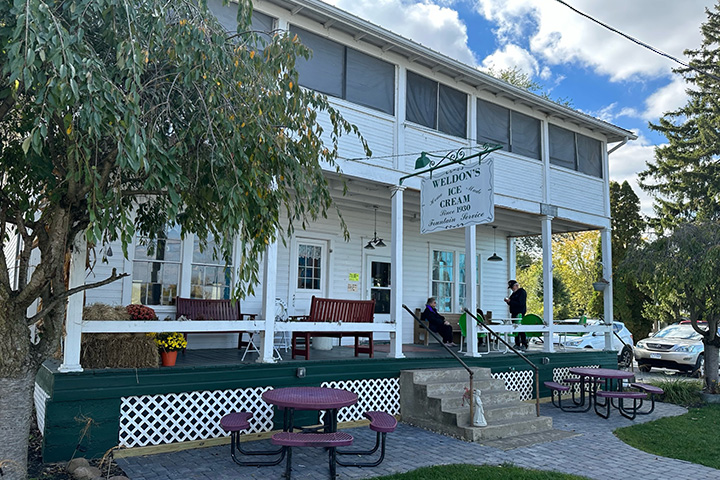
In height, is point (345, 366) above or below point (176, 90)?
below

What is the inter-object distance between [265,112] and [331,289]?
717cm

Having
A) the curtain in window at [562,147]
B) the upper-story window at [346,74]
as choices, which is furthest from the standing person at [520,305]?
the upper-story window at [346,74]

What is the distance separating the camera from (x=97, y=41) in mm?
4102

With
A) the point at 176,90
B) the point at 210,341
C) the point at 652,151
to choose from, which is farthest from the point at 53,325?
the point at 652,151

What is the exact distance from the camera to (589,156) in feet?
40.9

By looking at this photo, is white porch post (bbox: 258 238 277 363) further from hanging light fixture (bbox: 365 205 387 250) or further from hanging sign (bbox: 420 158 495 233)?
hanging light fixture (bbox: 365 205 387 250)

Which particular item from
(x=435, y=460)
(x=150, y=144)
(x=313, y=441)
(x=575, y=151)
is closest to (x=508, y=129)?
(x=575, y=151)

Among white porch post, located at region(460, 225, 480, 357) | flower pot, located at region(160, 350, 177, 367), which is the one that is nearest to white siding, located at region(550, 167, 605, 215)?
white porch post, located at region(460, 225, 480, 357)

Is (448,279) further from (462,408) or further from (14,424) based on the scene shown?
(14,424)

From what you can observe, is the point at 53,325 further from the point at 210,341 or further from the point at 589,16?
the point at 589,16

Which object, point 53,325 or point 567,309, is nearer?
point 53,325

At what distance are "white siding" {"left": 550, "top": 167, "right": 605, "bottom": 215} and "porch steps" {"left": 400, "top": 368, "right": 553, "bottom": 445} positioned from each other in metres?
4.68

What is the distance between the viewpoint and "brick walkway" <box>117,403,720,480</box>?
5512 millimetres

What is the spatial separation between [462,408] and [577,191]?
6.42 meters
